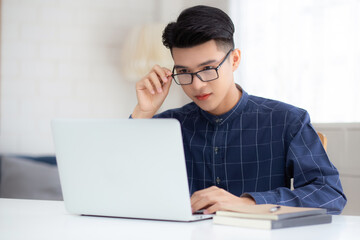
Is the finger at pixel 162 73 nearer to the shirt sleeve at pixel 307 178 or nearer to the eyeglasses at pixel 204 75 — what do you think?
the eyeglasses at pixel 204 75

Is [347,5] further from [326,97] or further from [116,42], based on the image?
[116,42]

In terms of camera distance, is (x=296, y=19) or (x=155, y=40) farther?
(x=155, y=40)

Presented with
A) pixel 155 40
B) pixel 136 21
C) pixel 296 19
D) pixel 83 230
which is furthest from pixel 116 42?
pixel 83 230


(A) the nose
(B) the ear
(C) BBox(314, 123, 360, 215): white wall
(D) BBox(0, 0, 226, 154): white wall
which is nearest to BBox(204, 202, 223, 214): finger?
(A) the nose

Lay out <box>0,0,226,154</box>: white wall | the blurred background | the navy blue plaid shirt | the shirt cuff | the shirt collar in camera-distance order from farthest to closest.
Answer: <box>0,0,226,154</box>: white wall < the blurred background < the shirt collar < the navy blue plaid shirt < the shirt cuff

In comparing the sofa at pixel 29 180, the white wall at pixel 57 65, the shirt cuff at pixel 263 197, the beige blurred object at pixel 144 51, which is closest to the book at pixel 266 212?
the shirt cuff at pixel 263 197

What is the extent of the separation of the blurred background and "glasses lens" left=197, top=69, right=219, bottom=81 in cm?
107

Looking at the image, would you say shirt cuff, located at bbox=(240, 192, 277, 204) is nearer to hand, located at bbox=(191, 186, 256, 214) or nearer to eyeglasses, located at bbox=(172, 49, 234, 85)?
hand, located at bbox=(191, 186, 256, 214)

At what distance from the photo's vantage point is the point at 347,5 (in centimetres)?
234

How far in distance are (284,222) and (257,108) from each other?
74cm

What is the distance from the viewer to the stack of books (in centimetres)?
92

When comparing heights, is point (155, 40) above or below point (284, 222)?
above

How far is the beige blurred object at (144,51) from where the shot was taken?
2985 mm

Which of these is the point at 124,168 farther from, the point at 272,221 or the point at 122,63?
the point at 122,63
